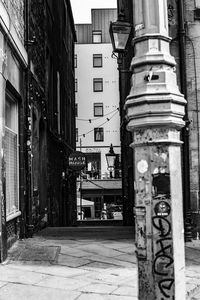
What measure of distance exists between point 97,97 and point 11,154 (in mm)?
35912

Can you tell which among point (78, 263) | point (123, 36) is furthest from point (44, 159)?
point (78, 263)

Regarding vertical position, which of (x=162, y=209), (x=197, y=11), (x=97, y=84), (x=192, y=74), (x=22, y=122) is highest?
(x=97, y=84)

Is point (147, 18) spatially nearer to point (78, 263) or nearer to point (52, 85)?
point (78, 263)

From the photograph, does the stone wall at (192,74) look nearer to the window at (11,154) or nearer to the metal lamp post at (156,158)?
the window at (11,154)

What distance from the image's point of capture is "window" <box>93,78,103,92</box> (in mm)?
45500

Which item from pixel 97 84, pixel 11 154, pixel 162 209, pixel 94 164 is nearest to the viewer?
pixel 162 209

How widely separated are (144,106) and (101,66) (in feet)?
141

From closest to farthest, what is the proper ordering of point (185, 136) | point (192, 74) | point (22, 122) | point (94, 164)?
point (185, 136) → point (22, 122) → point (192, 74) → point (94, 164)

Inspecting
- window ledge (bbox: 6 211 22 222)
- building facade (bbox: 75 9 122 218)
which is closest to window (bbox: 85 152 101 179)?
building facade (bbox: 75 9 122 218)

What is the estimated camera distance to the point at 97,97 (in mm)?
45375

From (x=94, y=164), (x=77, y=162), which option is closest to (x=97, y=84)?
(x=94, y=164)

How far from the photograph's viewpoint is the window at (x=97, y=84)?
45500 millimetres

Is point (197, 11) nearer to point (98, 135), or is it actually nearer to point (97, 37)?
point (98, 135)

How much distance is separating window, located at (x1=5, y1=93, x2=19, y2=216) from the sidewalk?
36.7 inches
